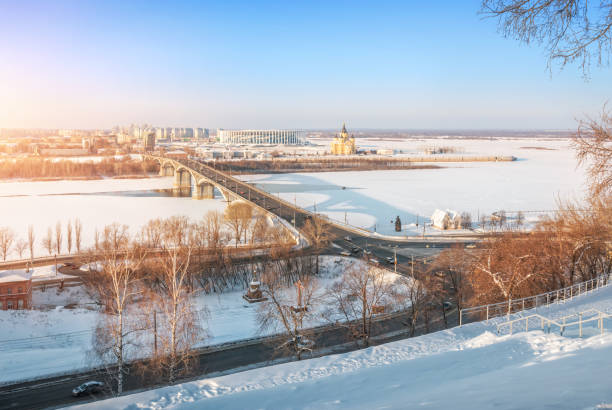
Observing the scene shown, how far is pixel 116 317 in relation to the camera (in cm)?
1098

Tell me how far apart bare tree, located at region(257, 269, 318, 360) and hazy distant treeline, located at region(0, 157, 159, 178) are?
49894 millimetres

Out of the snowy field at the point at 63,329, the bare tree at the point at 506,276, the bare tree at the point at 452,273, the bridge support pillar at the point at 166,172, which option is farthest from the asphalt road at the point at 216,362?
the bridge support pillar at the point at 166,172

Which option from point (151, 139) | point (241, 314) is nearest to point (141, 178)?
point (241, 314)

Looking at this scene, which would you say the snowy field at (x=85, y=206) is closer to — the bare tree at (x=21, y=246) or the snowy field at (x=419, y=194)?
the bare tree at (x=21, y=246)

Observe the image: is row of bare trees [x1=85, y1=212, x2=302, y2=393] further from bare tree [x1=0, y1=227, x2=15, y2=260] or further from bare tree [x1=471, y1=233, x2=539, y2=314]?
bare tree [x1=471, y1=233, x2=539, y2=314]

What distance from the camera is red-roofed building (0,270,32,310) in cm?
1445

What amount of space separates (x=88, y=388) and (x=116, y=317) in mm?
1928

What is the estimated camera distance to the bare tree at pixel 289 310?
10.5m

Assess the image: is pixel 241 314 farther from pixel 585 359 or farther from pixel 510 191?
pixel 510 191

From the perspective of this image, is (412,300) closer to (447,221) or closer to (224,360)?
(224,360)

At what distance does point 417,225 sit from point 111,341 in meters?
20.1

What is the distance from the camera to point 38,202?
35531mm

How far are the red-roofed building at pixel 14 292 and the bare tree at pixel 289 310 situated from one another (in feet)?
24.2

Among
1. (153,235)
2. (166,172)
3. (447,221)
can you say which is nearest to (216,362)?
(153,235)
